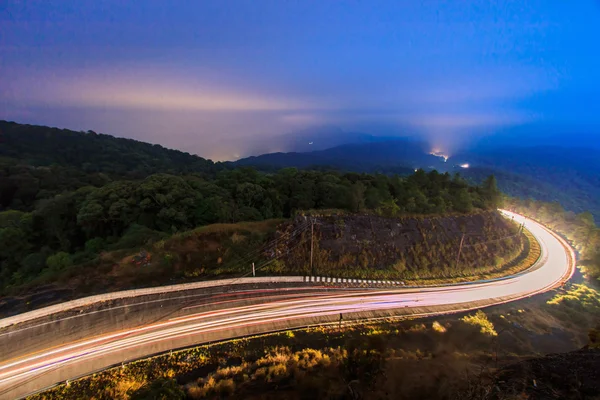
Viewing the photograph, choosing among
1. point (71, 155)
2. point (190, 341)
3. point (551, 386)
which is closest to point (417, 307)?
point (551, 386)

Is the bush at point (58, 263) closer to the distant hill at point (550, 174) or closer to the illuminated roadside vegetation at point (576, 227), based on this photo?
the illuminated roadside vegetation at point (576, 227)

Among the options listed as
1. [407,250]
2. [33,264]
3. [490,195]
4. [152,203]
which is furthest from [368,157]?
[33,264]

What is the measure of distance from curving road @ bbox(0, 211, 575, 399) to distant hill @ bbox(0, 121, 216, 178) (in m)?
55.8

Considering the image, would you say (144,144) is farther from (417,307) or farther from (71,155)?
(417,307)

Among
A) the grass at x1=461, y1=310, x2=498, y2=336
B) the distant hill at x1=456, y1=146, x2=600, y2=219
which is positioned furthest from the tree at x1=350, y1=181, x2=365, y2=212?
the distant hill at x1=456, y1=146, x2=600, y2=219

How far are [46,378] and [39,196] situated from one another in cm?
3899

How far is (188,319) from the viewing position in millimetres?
15086

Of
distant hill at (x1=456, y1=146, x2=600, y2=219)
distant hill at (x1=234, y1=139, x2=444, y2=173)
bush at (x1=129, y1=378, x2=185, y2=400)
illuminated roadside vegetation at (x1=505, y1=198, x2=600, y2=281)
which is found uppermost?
bush at (x1=129, y1=378, x2=185, y2=400)

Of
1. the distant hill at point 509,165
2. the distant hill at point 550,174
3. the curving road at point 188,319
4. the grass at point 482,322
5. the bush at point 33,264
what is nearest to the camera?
the curving road at point 188,319

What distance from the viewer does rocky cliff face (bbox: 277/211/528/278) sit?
22.1 m

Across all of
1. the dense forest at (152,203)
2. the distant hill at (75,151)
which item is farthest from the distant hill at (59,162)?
the dense forest at (152,203)

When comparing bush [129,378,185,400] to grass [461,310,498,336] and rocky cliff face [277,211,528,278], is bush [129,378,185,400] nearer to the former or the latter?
rocky cliff face [277,211,528,278]

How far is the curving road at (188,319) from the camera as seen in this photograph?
39.7 ft

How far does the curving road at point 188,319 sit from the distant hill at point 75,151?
55.8 meters
